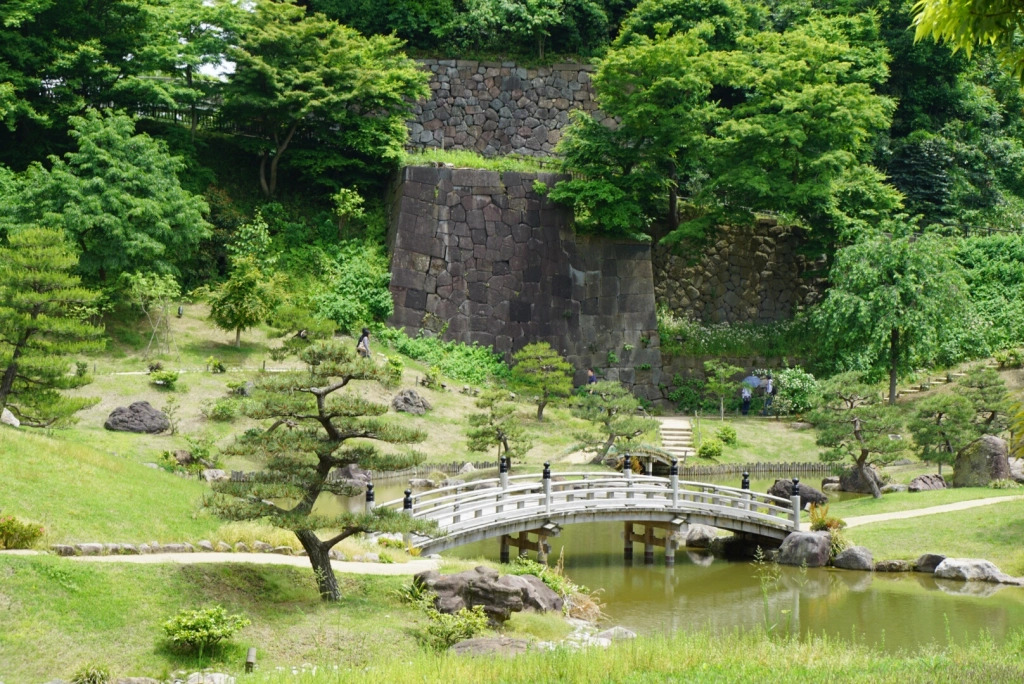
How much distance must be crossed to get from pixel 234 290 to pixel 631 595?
16.3 m

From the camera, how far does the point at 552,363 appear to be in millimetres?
32844

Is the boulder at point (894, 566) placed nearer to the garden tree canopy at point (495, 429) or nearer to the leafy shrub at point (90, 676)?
the garden tree canopy at point (495, 429)

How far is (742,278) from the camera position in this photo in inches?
1564

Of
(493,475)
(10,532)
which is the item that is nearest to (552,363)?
(493,475)

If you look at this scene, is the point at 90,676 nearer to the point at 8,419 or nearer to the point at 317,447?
the point at 317,447

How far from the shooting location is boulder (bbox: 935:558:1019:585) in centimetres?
1948

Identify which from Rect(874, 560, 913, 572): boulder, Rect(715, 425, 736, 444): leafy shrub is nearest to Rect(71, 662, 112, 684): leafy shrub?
Rect(874, 560, 913, 572): boulder

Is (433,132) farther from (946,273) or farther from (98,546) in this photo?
(98,546)

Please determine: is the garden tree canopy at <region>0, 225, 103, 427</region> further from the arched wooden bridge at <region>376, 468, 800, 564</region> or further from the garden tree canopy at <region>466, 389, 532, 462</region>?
the garden tree canopy at <region>466, 389, 532, 462</region>

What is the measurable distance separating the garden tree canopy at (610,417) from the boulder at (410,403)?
4628mm

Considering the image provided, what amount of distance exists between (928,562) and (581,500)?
630cm

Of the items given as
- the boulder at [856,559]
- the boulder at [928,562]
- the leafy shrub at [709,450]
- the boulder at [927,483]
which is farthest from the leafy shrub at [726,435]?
the boulder at [928,562]

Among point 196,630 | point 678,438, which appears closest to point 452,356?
point 678,438

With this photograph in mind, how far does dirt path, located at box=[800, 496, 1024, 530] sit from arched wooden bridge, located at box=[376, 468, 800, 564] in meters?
1.35
